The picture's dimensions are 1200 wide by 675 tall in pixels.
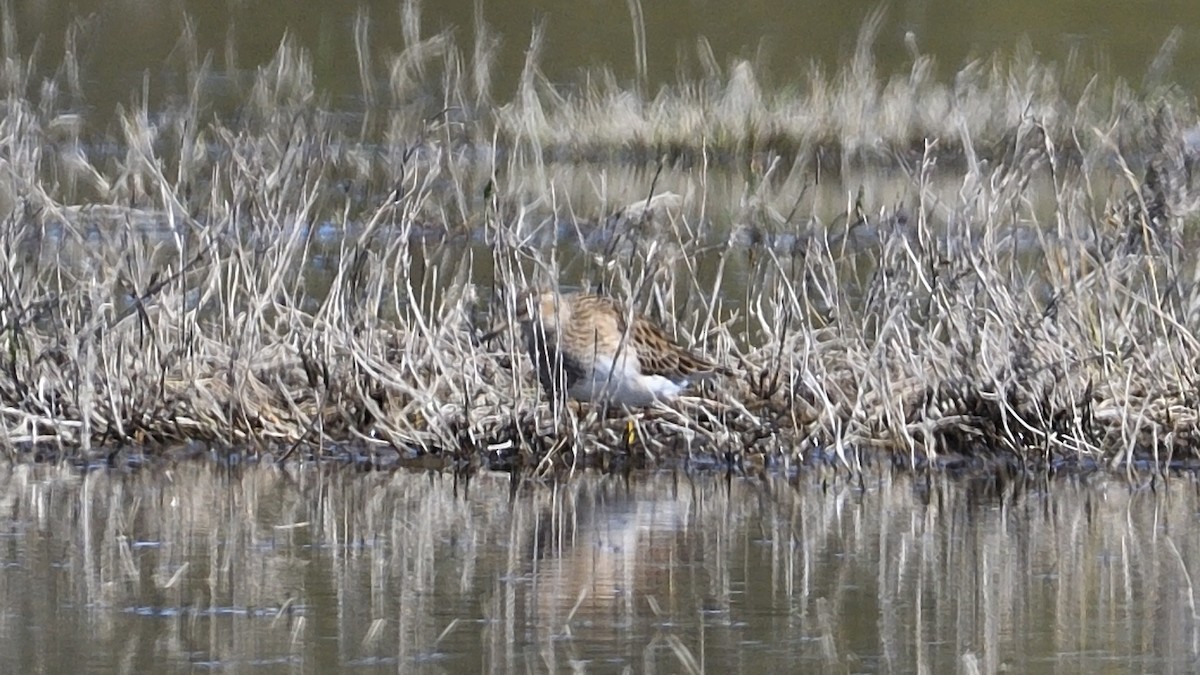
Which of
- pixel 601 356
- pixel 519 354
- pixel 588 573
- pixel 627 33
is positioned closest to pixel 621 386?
pixel 601 356

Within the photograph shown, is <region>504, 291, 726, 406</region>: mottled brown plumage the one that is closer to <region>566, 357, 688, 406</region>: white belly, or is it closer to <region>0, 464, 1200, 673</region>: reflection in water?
<region>566, 357, 688, 406</region>: white belly

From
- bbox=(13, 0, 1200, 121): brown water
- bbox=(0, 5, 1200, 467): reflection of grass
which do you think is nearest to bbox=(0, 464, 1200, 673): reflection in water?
bbox=(0, 5, 1200, 467): reflection of grass

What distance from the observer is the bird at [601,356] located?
910cm

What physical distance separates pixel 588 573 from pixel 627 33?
1962 cm

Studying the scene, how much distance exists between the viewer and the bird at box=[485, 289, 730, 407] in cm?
910

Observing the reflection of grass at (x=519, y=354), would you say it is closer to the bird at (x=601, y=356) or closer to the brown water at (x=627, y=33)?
the bird at (x=601, y=356)

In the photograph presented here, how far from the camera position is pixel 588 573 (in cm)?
721

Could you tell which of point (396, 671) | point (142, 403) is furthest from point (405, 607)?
point (142, 403)

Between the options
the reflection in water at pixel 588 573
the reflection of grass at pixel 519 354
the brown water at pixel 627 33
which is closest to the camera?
the reflection in water at pixel 588 573

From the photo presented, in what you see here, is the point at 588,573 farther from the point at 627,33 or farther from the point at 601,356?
the point at 627,33

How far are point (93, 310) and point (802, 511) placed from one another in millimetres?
2668

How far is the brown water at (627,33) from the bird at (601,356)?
1188 cm

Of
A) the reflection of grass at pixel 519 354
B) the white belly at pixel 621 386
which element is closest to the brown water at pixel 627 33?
the reflection of grass at pixel 519 354

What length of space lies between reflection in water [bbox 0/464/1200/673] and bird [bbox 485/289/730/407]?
34 cm
